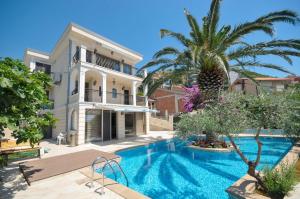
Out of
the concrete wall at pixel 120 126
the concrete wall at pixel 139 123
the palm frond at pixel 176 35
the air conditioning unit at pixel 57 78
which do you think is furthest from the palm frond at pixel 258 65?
the air conditioning unit at pixel 57 78

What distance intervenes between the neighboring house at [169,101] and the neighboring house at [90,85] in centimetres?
1434

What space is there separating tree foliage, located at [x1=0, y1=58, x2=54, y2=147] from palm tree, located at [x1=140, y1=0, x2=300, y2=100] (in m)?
9.30

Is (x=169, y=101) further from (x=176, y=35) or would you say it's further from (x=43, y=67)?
(x=43, y=67)

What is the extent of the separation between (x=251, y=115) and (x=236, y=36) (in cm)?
943

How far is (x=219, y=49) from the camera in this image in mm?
12734

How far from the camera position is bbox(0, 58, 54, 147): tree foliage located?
15.2 feet

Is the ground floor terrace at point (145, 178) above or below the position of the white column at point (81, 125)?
below

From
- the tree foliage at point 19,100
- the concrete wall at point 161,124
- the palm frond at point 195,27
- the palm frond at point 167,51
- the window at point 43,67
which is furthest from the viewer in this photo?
the concrete wall at point 161,124

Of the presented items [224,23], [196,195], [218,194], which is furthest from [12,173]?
[224,23]

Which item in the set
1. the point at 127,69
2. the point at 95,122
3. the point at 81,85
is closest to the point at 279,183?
the point at 81,85

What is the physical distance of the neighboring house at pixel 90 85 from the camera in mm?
17672

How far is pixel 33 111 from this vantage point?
250 inches

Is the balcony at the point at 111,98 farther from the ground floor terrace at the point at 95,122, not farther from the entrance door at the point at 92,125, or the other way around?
the entrance door at the point at 92,125

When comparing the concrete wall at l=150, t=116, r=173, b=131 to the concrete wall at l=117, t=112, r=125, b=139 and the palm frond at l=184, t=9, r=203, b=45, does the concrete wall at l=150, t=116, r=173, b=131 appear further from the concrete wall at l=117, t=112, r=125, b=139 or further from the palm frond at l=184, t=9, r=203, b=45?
the palm frond at l=184, t=9, r=203, b=45
